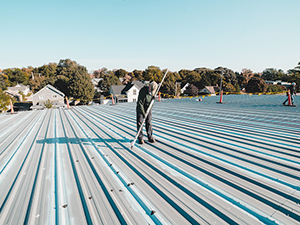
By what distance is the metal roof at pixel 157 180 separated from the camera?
1.78 metres

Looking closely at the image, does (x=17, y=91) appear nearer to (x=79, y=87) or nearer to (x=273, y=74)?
(x=79, y=87)

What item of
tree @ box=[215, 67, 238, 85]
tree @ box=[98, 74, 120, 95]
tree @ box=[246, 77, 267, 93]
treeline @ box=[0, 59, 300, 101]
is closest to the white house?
treeline @ box=[0, 59, 300, 101]

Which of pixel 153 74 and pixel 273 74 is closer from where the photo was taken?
pixel 153 74

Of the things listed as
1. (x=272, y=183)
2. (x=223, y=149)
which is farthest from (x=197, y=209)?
(x=223, y=149)

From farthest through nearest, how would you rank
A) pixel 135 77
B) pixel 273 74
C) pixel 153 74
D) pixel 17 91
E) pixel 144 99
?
pixel 273 74 → pixel 135 77 → pixel 153 74 → pixel 17 91 → pixel 144 99

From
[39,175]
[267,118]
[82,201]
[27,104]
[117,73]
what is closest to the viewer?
[82,201]

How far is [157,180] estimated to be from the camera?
95.1 inches

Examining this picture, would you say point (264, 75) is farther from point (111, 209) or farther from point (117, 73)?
point (111, 209)

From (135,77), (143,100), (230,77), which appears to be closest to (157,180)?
(143,100)

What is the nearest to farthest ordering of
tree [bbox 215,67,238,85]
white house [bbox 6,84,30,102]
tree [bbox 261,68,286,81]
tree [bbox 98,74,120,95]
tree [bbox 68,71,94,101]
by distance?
tree [bbox 68,71,94,101]
white house [bbox 6,84,30,102]
tree [bbox 98,74,120,95]
tree [bbox 215,67,238,85]
tree [bbox 261,68,286,81]

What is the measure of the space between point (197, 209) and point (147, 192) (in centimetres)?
67

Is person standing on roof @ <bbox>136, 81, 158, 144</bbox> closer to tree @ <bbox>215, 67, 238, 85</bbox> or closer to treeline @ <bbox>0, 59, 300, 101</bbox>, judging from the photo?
treeline @ <bbox>0, 59, 300, 101</bbox>

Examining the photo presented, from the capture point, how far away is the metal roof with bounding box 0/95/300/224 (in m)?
1.78

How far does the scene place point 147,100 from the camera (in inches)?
149
